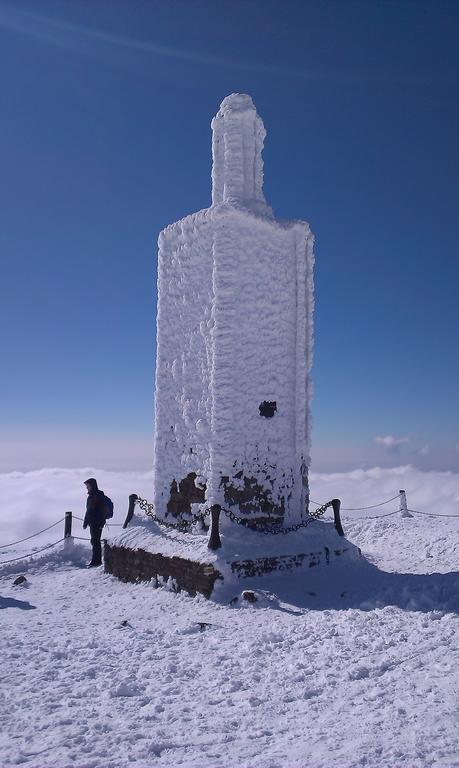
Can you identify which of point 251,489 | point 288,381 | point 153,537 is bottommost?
point 153,537

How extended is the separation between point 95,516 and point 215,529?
16.4ft

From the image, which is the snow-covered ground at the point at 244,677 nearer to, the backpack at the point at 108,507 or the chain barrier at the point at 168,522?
the chain barrier at the point at 168,522

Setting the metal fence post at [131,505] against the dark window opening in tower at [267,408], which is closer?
the dark window opening in tower at [267,408]

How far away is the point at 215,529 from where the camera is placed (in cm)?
893

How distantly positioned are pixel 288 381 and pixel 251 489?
226 cm

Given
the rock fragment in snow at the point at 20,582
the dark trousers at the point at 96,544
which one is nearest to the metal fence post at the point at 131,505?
the dark trousers at the point at 96,544

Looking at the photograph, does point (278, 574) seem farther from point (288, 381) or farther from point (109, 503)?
point (109, 503)

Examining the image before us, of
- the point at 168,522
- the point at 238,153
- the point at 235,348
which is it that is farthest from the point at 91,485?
the point at 238,153

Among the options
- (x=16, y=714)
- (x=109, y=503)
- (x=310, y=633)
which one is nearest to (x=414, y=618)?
(x=310, y=633)

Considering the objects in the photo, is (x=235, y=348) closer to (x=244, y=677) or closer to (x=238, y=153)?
(x=238, y=153)

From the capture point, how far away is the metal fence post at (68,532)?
14130mm

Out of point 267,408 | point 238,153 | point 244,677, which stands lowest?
point 244,677

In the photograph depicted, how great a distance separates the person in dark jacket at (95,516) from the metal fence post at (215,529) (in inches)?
188

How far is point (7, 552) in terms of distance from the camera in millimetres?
15695
